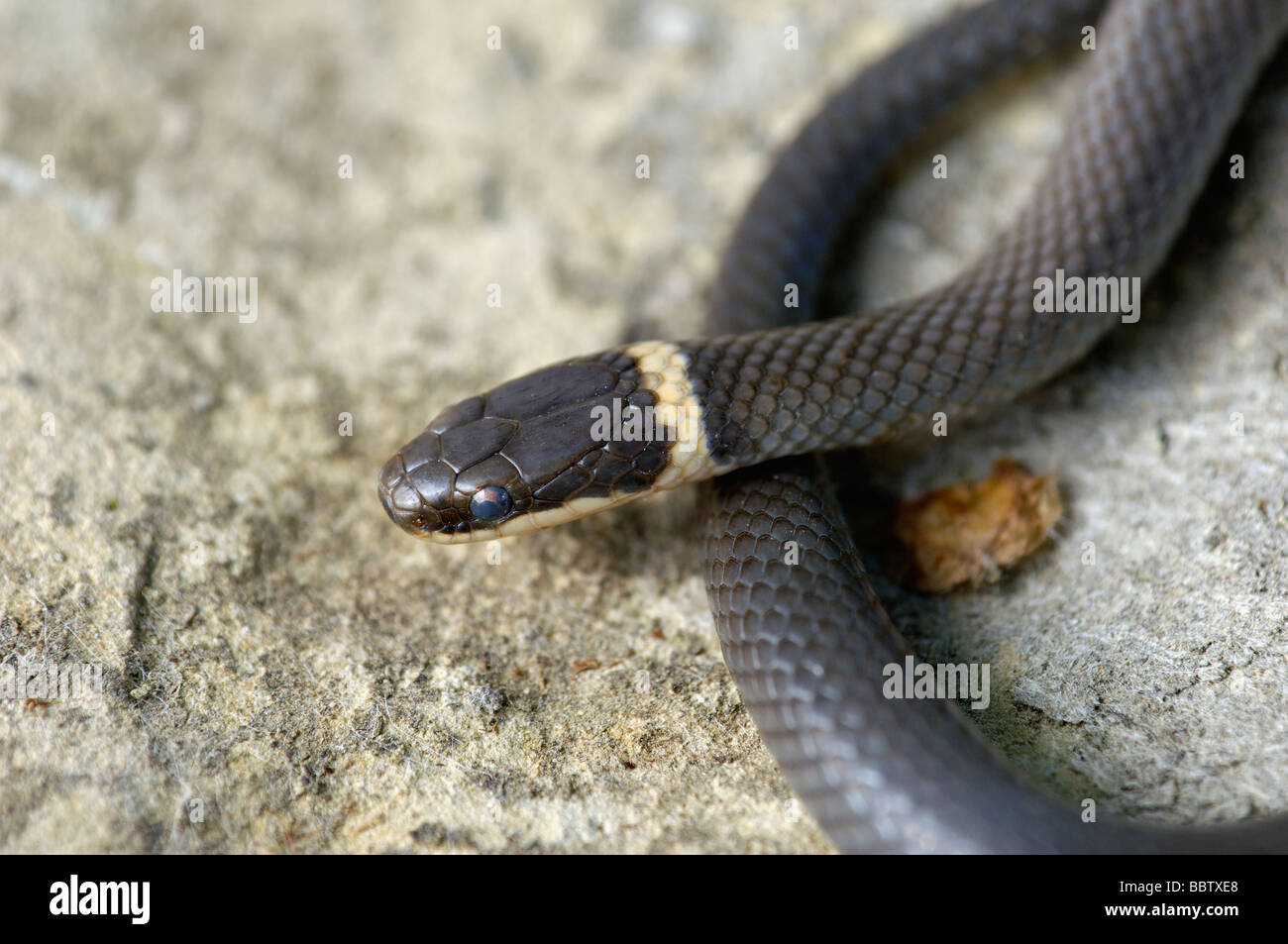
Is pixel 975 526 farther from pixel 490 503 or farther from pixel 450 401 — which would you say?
pixel 450 401

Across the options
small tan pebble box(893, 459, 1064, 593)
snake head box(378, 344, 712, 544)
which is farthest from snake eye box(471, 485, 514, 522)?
small tan pebble box(893, 459, 1064, 593)

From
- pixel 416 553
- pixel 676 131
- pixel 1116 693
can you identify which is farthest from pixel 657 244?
pixel 1116 693

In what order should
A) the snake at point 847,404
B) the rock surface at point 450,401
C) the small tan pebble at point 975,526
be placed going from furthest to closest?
the small tan pebble at point 975,526 → the rock surface at point 450,401 → the snake at point 847,404

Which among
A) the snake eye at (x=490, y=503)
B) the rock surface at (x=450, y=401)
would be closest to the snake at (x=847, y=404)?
the snake eye at (x=490, y=503)

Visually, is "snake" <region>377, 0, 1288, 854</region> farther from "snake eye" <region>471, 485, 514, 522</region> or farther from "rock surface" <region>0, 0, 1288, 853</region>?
"rock surface" <region>0, 0, 1288, 853</region>

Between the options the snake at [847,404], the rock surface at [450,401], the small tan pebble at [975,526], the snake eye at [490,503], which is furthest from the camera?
the small tan pebble at [975,526]

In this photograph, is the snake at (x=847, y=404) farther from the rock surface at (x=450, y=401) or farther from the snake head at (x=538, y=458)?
the rock surface at (x=450, y=401)
